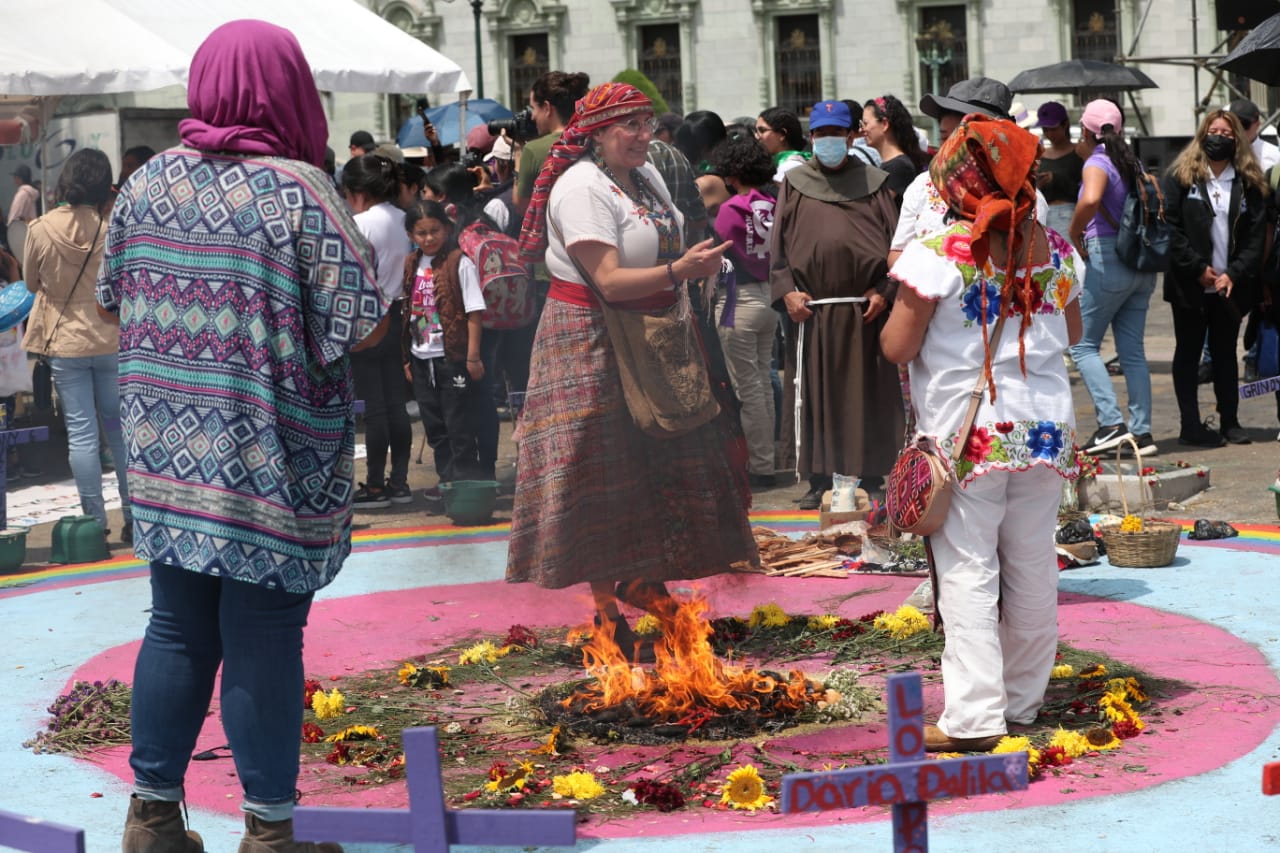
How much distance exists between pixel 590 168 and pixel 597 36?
151 feet

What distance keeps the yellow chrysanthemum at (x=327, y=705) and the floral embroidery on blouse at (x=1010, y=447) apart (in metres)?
2.15

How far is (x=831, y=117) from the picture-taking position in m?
8.23

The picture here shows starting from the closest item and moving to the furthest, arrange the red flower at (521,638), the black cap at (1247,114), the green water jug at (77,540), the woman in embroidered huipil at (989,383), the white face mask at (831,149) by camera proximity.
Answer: the woman in embroidered huipil at (989,383), the red flower at (521,638), the white face mask at (831,149), the green water jug at (77,540), the black cap at (1247,114)

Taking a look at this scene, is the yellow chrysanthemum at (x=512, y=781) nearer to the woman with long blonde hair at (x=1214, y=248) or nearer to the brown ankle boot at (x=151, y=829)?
the brown ankle boot at (x=151, y=829)

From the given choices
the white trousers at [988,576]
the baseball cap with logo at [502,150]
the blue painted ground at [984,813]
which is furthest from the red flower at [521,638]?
the baseball cap with logo at [502,150]

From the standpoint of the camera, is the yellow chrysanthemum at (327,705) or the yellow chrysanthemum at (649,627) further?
the yellow chrysanthemum at (649,627)

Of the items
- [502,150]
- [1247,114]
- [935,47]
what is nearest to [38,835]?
[502,150]

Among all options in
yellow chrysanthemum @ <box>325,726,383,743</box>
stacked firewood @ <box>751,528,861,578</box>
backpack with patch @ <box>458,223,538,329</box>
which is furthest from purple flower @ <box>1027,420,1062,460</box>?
backpack with patch @ <box>458,223,538,329</box>

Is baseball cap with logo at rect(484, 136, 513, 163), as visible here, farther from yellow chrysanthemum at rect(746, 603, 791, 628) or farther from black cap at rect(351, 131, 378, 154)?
yellow chrysanthemum at rect(746, 603, 791, 628)

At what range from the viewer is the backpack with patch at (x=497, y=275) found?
10.1m

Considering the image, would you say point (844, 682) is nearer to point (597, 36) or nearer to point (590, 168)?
point (590, 168)

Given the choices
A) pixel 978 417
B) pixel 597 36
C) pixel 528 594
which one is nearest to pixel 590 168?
pixel 978 417

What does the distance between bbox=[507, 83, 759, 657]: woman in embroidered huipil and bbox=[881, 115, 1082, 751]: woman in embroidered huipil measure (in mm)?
913

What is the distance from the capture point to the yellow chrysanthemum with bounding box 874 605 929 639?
639 centimetres
